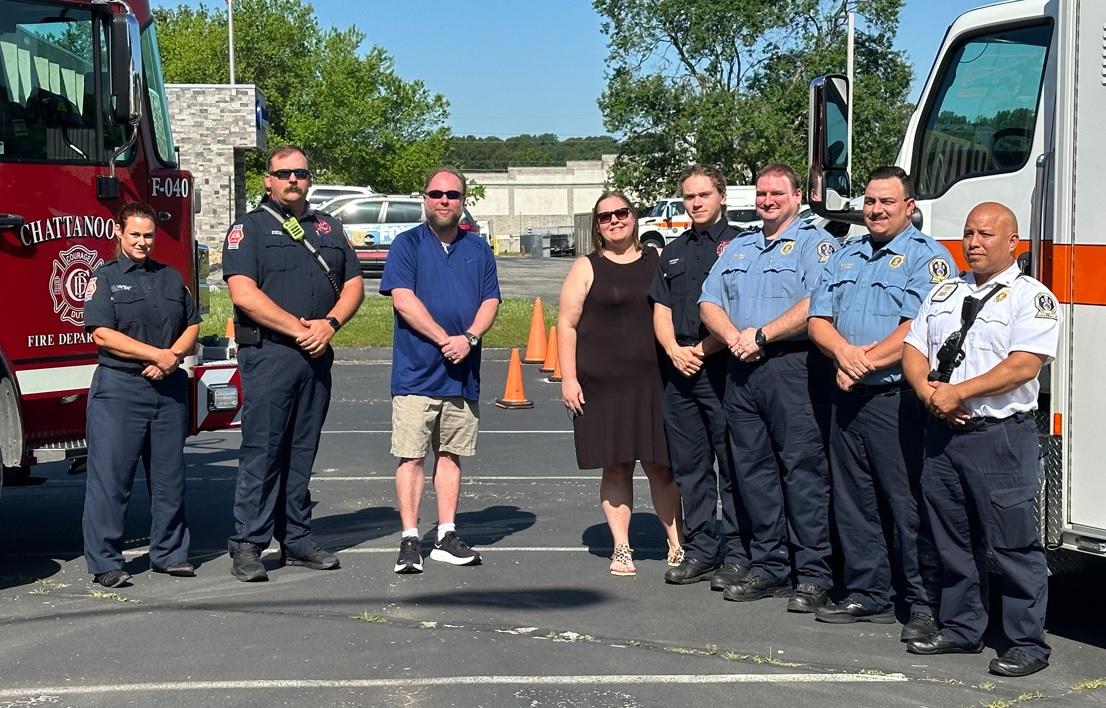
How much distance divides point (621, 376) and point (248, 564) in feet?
7.10

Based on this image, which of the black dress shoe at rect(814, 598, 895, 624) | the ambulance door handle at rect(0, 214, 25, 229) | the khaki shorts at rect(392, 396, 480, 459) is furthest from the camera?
the khaki shorts at rect(392, 396, 480, 459)

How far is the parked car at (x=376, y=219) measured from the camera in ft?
112

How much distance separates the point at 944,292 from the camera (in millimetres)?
5898

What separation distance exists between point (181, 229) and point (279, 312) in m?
1.24

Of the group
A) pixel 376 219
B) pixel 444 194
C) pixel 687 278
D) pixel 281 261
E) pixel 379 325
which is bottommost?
pixel 379 325

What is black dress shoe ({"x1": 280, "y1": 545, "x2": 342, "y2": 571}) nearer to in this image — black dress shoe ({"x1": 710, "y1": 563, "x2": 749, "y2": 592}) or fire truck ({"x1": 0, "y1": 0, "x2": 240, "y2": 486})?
fire truck ({"x1": 0, "y1": 0, "x2": 240, "y2": 486})

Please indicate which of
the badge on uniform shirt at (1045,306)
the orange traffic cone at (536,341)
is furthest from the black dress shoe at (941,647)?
the orange traffic cone at (536,341)

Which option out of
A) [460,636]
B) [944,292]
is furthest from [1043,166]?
[460,636]

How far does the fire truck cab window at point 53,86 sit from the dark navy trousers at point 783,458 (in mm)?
3609

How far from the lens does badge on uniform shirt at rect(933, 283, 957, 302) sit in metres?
5.87

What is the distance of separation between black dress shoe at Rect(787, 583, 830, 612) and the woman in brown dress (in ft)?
3.31

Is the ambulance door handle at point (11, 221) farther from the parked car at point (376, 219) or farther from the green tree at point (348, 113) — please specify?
the green tree at point (348, 113)

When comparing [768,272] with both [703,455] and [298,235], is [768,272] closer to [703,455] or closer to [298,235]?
[703,455]

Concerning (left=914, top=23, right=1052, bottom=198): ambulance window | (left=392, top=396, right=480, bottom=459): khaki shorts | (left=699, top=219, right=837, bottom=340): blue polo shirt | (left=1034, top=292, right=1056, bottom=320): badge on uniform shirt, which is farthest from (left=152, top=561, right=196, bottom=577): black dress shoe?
(left=1034, top=292, right=1056, bottom=320): badge on uniform shirt
